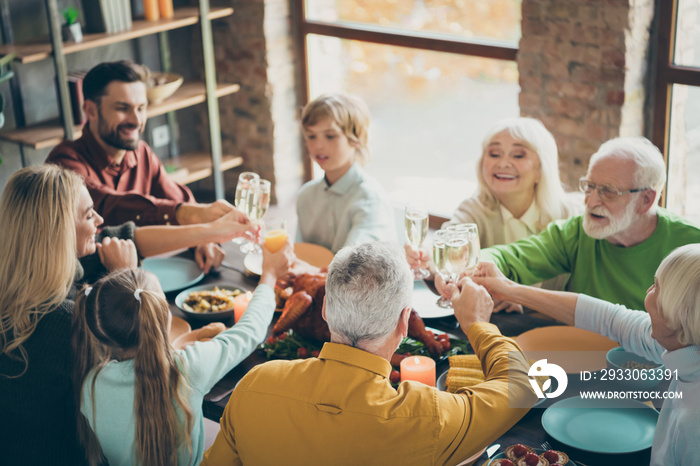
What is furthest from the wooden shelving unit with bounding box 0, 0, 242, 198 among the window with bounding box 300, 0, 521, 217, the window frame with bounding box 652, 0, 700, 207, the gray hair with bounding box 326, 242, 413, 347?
the gray hair with bounding box 326, 242, 413, 347

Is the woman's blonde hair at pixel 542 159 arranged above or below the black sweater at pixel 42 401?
above

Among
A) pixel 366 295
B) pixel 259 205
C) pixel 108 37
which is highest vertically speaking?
pixel 108 37

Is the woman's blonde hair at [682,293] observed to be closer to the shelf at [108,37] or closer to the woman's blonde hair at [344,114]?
the woman's blonde hair at [344,114]

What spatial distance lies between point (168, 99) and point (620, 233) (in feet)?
10.5

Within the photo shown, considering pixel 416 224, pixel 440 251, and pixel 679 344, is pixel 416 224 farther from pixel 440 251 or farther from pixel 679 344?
pixel 679 344

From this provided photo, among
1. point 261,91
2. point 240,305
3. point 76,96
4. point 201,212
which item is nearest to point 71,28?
point 76,96

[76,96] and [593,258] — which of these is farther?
[76,96]

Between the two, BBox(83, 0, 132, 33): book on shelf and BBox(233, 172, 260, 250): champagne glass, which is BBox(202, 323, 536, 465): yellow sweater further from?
BBox(83, 0, 132, 33): book on shelf

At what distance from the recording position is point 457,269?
2098mm

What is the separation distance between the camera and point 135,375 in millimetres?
1760

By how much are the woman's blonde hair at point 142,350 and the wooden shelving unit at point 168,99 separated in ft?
8.22

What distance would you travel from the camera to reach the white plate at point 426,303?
90.7 inches

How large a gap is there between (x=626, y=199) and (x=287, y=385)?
133cm

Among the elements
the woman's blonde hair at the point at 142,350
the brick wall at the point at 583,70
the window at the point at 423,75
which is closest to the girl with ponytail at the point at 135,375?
the woman's blonde hair at the point at 142,350
